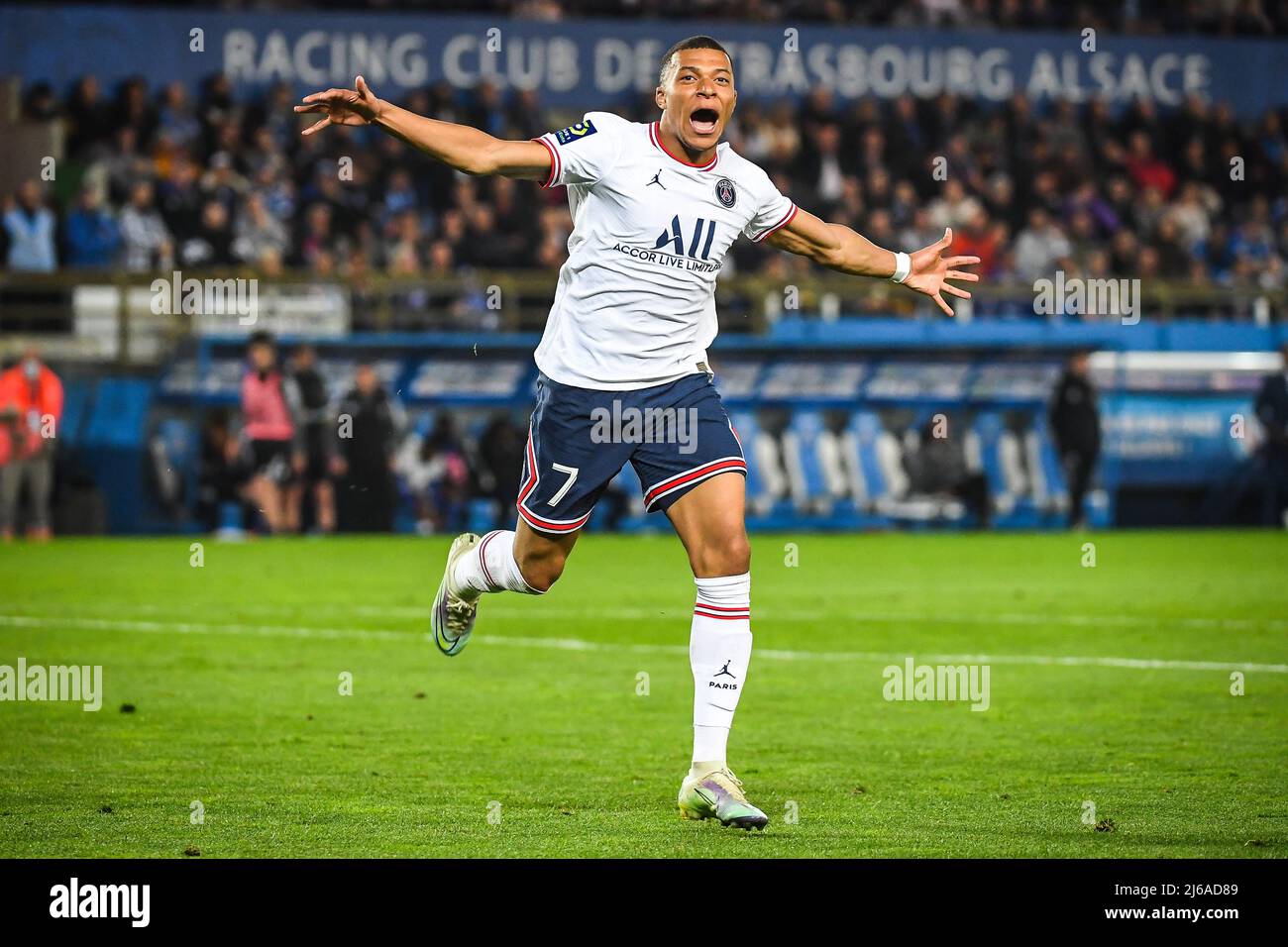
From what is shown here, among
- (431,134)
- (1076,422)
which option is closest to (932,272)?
(431,134)

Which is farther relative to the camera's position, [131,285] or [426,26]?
[426,26]

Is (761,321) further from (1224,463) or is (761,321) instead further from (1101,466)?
(1224,463)

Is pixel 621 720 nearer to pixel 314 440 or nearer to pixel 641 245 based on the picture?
pixel 641 245

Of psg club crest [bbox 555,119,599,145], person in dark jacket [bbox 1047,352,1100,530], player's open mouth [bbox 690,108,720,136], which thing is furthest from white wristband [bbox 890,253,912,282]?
person in dark jacket [bbox 1047,352,1100,530]

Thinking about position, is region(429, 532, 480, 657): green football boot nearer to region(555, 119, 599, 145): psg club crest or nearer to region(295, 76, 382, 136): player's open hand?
region(555, 119, 599, 145): psg club crest

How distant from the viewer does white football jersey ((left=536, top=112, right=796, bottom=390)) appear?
748 cm

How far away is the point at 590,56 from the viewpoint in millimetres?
30219

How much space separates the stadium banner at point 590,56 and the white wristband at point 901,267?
2138cm

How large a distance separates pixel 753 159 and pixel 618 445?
20.3 m

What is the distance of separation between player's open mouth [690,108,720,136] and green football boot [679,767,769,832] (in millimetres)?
2218
